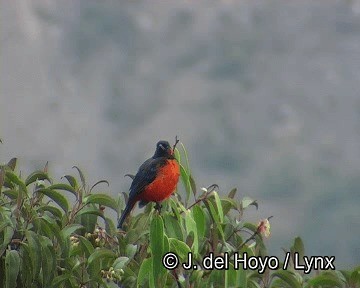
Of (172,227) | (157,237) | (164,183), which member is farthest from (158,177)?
(157,237)

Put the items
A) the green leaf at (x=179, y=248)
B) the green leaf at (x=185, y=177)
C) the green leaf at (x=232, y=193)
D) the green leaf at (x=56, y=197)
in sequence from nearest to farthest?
A: the green leaf at (x=179, y=248), the green leaf at (x=185, y=177), the green leaf at (x=56, y=197), the green leaf at (x=232, y=193)

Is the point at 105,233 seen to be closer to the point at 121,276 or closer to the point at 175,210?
the point at 121,276

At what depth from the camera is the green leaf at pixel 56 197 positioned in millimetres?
3164

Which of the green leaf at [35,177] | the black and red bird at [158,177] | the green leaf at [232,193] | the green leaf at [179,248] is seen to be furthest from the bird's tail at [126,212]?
the green leaf at [232,193]

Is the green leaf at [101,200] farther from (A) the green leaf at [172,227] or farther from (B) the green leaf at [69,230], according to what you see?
(A) the green leaf at [172,227]

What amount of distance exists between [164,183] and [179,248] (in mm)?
252

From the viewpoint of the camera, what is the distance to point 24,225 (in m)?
3.02

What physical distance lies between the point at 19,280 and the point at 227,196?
101 cm

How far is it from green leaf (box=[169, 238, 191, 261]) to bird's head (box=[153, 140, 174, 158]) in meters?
0.32

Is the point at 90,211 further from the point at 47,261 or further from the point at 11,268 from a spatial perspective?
the point at 11,268

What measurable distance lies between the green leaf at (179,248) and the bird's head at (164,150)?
0.32 meters

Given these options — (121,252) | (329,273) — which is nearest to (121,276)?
(121,252)

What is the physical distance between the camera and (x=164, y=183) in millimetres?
2783

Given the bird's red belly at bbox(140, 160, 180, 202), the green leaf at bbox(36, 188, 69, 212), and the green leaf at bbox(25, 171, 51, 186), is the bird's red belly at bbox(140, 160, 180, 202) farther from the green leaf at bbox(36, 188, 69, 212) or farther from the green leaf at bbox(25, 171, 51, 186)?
the green leaf at bbox(25, 171, 51, 186)
